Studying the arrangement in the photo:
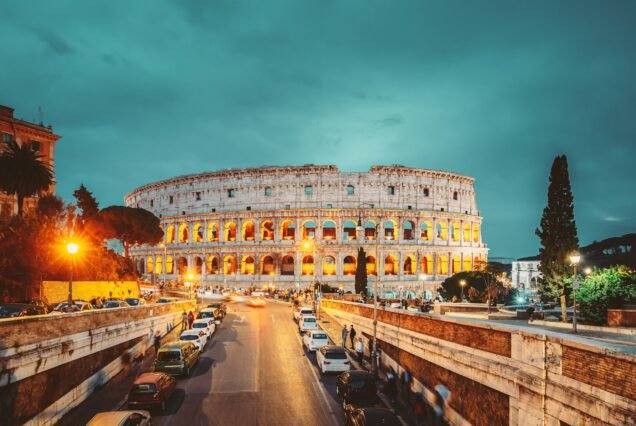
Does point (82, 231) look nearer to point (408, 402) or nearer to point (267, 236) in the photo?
point (267, 236)

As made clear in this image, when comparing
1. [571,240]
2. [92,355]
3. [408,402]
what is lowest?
[408,402]

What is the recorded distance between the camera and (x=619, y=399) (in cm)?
894

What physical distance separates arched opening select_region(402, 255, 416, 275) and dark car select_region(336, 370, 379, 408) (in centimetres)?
6408

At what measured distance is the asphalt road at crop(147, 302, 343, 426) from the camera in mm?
16938


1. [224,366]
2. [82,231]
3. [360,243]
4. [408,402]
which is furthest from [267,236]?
[408,402]

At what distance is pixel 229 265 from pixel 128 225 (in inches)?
860

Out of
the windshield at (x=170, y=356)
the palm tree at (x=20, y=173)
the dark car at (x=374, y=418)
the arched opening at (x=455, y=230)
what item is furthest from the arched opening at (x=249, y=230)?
the dark car at (x=374, y=418)

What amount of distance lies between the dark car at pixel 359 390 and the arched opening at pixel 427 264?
6544cm

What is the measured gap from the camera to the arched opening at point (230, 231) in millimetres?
85250

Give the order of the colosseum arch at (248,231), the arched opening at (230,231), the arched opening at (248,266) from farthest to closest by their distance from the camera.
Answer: the arched opening at (230,231) < the arched opening at (248,266) < the colosseum arch at (248,231)

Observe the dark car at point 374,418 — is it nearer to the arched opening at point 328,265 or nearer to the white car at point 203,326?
the white car at point 203,326

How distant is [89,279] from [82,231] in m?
11.2

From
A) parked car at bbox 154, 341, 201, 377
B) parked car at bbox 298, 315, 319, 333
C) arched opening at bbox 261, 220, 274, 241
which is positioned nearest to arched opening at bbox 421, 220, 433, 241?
arched opening at bbox 261, 220, 274, 241

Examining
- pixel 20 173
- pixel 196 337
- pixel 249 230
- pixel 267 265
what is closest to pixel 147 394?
pixel 196 337
